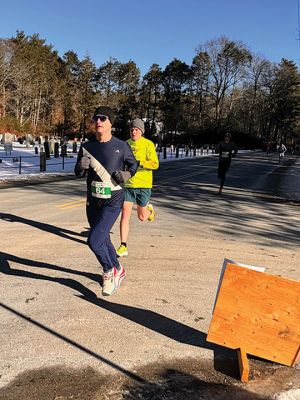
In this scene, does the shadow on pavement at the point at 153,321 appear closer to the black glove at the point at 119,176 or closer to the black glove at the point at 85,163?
the black glove at the point at 119,176

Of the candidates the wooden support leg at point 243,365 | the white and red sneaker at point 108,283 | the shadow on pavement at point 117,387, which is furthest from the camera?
the white and red sneaker at point 108,283

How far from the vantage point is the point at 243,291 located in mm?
3330

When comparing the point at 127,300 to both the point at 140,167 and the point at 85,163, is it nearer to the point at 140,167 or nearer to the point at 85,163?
the point at 85,163

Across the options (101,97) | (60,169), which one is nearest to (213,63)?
(101,97)

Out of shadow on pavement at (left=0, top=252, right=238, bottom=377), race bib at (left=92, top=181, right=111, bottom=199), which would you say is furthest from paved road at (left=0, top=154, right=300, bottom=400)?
race bib at (left=92, top=181, right=111, bottom=199)

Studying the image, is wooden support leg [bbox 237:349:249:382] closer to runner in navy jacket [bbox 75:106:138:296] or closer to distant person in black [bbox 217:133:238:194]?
runner in navy jacket [bbox 75:106:138:296]

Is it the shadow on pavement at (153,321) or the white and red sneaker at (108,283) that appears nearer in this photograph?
the shadow on pavement at (153,321)

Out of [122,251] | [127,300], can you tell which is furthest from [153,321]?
[122,251]

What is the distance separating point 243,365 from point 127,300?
1.58m

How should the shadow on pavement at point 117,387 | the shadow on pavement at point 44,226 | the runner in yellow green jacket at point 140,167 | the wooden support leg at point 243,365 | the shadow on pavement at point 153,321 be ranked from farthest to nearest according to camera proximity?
1. the shadow on pavement at point 44,226
2. the runner in yellow green jacket at point 140,167
3. the shadow on pavement at point 153,321
4. the wooden support leg at point 243,365
5. the shadow on pavement at point 117,387

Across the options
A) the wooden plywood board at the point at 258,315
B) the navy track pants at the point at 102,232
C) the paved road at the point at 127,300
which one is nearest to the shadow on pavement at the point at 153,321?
the paved road at the point at 127,300

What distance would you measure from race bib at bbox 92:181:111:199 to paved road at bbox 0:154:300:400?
3.36 ft

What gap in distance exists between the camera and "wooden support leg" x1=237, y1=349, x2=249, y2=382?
3057 millimetres

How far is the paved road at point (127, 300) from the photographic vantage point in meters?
3.12
